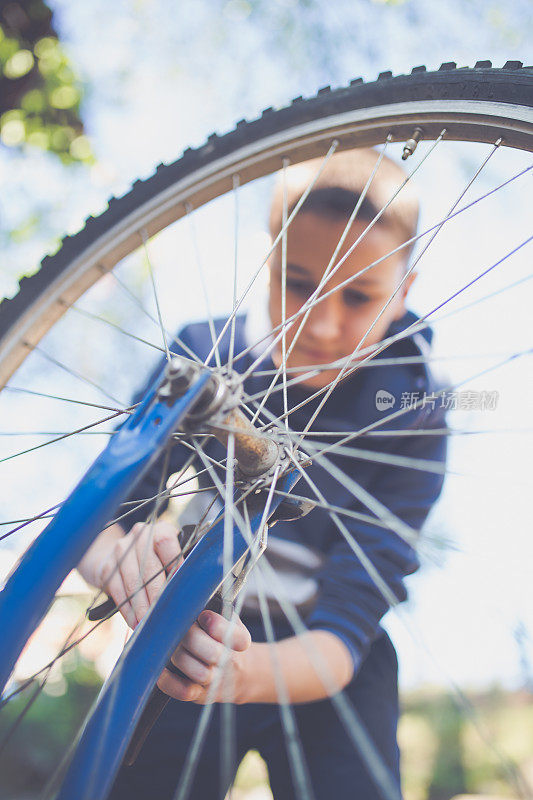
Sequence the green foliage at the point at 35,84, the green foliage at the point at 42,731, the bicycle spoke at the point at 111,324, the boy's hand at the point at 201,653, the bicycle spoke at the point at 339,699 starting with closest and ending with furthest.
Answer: the bicycle spoke at the point at 339,699 → the boy's hand at the point at 201,653 → the bicycle spoke at the point at 111,324 → the green foliage at the point at 42,731 → the green foliage at the point at 35,84

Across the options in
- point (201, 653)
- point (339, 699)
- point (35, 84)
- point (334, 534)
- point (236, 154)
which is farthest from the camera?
point (35, 84)

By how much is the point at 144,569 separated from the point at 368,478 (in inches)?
15.2

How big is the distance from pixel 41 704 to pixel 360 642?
1048mm

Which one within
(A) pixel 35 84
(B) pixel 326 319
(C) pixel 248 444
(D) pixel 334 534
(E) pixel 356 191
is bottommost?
(C) pixel 248 444

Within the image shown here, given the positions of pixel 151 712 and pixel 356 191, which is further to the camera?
pixel 356 191

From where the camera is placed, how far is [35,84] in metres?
1.63

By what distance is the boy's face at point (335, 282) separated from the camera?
670 mm

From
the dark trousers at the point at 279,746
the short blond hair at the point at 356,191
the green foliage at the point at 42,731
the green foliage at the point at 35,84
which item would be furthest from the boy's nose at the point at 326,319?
the green foliage at the point at 35,84

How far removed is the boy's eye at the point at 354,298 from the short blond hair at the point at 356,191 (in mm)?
84

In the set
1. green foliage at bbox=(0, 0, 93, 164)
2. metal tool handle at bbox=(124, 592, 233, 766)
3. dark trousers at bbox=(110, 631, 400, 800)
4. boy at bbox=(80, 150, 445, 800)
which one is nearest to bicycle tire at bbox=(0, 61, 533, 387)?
boy at bbox=(80, 150, 445, 800)

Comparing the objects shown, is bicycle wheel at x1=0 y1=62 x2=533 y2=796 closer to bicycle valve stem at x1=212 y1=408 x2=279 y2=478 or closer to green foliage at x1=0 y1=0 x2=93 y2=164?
bicycle valve stem at x1=212 y1=408 x2=279 y2=478

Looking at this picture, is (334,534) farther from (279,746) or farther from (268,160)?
(268,160)

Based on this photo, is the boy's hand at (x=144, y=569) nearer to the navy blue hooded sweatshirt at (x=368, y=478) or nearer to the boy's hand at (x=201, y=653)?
the boy's hand at (x=201, y=653)

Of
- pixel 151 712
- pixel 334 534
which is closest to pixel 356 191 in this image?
pixel 334 534
